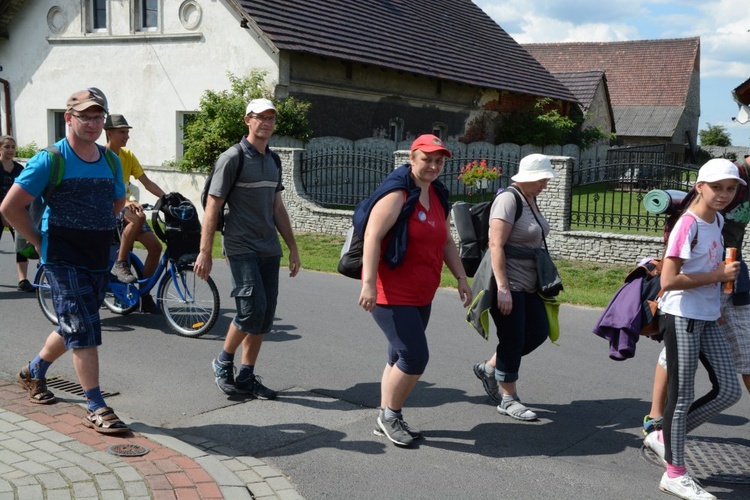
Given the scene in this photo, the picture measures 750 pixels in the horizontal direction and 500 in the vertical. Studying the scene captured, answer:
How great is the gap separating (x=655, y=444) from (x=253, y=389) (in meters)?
2.74

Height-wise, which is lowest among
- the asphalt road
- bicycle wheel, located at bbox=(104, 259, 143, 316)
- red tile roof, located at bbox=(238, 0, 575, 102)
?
the asphalt road

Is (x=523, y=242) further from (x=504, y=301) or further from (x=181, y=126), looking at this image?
(x=181, y=126)

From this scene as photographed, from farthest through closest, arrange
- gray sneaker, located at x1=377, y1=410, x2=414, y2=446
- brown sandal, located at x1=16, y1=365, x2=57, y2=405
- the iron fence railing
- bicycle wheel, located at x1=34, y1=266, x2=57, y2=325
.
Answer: the iron fence railing → bicycle wheel, located at x1=34, y1=266, x2=57, y2=325 → brown sandal, located at x1=16, y1=365, x2=57, y2=405 → gray sneaker, located at x1=377, y1=410, x2=414, y2=446

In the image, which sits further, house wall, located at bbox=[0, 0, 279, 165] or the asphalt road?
house wall, located at bbox=[0, 0, 279, 165]

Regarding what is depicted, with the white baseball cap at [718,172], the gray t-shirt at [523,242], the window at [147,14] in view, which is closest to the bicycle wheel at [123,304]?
the gray t-shirt at [523,242]

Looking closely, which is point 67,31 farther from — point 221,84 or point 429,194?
point 429,194

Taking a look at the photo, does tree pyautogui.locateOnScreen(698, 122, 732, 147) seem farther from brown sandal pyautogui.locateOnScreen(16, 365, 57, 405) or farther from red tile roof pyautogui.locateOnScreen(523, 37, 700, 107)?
brown sandal pyautogui.locateOnScreen(16, 365, 57, 405)

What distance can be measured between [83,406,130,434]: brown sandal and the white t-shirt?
324 cm

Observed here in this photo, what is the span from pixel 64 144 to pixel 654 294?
3.68 meters

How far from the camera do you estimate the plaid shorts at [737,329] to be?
15.8 feet

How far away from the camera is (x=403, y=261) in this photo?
487cm

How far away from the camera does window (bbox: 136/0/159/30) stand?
2102 cm

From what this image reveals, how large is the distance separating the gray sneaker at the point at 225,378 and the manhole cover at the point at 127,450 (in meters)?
1.14

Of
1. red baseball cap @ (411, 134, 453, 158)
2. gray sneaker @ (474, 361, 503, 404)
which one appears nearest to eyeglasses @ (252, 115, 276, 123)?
red baseball cap @ (411, 134, 453, 158)
